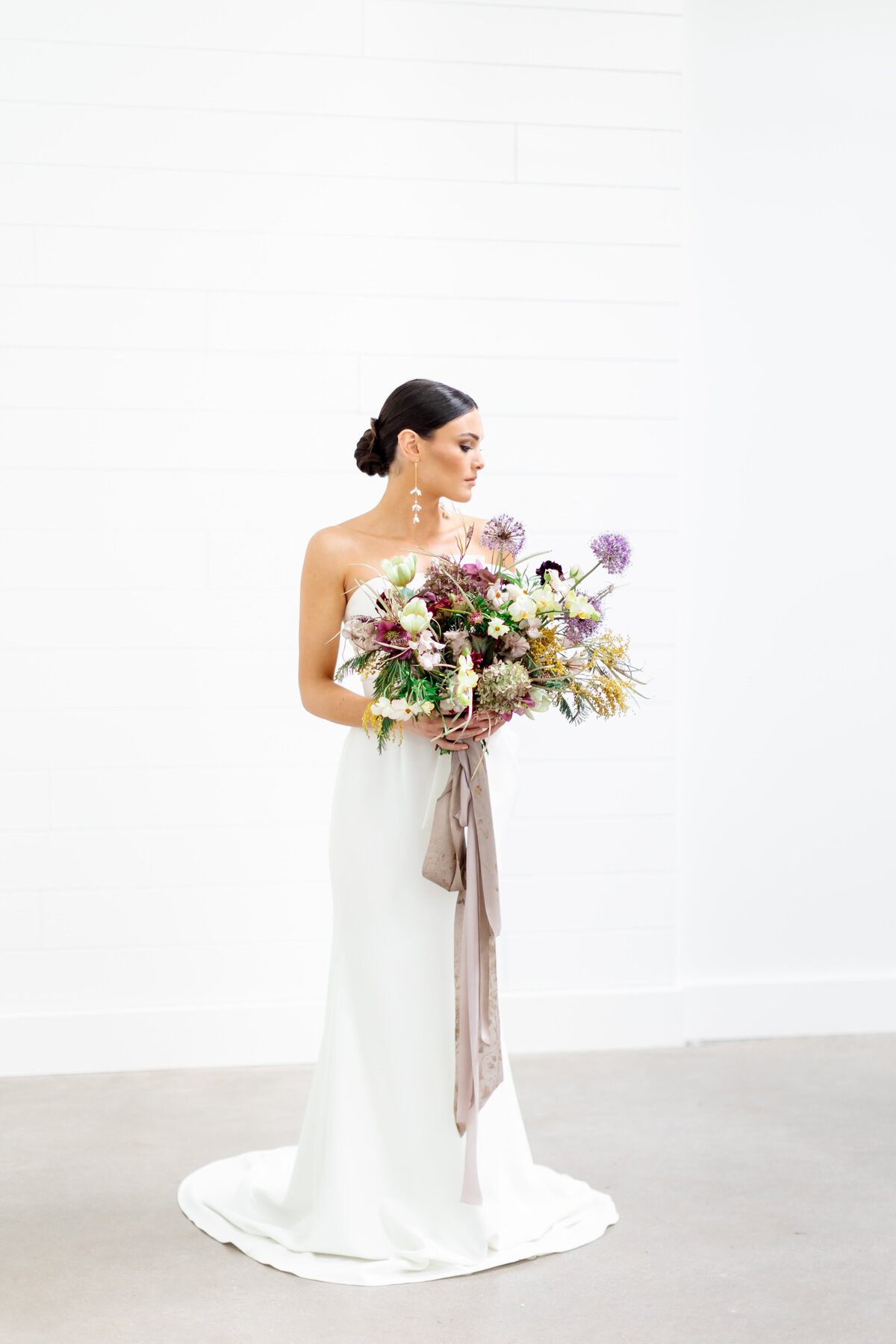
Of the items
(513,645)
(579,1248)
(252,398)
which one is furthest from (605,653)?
(252,398)

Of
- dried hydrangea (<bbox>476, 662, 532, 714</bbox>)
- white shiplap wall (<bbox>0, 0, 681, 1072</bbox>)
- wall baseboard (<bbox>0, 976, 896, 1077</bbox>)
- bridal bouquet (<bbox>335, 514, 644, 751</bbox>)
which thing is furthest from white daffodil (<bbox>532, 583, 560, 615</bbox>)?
wall baseboard (<bbox>0, 976, 896, 1077</bbox>)

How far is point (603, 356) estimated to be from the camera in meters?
4.22

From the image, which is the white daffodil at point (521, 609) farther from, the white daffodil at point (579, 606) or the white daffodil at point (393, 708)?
the white daffodil at point (393, 708)

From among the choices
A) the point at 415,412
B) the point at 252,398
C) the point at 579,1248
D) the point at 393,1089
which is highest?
the point at 252,398

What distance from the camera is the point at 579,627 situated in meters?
2.46

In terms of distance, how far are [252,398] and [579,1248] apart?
103 inches

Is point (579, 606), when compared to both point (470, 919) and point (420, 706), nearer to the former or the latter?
point (420, 706)

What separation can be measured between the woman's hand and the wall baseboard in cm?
181

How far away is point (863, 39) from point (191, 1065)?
407cm

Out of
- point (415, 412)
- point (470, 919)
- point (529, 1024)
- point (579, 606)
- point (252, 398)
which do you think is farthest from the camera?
point (529, 1024)

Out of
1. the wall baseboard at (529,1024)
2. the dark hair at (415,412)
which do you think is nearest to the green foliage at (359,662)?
the dark hair at (415,412)

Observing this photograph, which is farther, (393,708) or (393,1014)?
(393,1014)

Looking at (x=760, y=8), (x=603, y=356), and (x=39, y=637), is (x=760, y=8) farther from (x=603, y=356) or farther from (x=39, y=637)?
(x=39, y=637)

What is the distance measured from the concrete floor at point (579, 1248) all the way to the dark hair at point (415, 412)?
5.78ft
